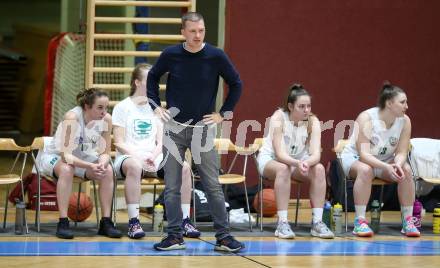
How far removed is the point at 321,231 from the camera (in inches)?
297

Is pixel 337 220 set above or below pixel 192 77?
below

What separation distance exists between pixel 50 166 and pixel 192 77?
1790 millimetres

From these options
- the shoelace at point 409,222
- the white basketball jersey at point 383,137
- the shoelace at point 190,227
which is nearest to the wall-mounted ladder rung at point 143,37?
the white basketball jersey at point 383,137

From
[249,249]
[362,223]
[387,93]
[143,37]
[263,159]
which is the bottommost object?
[249,249]

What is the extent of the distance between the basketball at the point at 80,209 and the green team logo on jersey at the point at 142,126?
2.81 ft

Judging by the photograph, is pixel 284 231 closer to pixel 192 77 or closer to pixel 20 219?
pixel 192 77

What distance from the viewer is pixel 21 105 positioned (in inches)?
796

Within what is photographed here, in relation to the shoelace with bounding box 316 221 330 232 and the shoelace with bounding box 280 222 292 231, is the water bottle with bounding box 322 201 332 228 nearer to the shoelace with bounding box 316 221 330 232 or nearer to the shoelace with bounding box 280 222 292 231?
the shoelace with bounding box 316 221 330 232

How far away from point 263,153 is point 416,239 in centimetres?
153

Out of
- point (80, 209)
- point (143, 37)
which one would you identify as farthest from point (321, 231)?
point (143, 37)

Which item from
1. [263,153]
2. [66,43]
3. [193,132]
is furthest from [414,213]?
[66,43]

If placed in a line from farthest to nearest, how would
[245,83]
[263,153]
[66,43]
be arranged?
[66,43] < [245,83] < [263,153]

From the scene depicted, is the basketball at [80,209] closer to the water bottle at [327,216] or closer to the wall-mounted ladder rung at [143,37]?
A: the wall-mounted ladder rung at [143,37]

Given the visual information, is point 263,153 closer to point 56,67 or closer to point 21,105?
point 56,67
